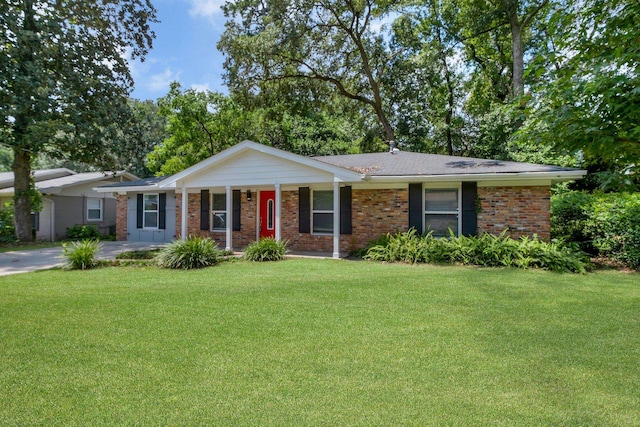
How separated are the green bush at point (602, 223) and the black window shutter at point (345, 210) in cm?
598

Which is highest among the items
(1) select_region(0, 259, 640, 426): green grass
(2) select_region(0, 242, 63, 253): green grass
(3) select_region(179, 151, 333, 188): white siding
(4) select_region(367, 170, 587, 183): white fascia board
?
(3) select_region(179, 151, 333, 188): white siding

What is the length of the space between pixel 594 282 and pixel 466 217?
12.4 feet

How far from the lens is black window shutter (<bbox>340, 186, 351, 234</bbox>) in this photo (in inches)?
467

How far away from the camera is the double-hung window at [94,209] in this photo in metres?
19.9

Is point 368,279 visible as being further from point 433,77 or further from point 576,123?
point 433,77

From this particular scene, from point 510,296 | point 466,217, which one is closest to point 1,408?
point 510,296

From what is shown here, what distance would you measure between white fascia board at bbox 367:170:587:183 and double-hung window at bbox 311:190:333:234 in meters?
2.12

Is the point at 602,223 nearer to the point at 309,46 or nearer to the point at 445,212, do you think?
the point at 445,212

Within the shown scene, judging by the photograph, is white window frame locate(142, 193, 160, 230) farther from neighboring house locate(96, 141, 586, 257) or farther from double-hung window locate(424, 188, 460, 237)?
double-hung window locate(424, 188, 460, 237)

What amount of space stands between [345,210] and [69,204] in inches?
614

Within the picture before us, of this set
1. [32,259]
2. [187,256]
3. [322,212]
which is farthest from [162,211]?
[322,212]

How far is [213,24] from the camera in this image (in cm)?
1866

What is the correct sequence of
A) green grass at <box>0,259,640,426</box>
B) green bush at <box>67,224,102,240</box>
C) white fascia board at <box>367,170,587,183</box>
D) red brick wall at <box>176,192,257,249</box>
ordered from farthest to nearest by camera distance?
green bush at <box>67,224,102,240</box>, red brick wall at <box>176,192,257,249</box>, white fascia board at <box>367,170,587,183</box>, green grass at <box>0,259,640,426</box>

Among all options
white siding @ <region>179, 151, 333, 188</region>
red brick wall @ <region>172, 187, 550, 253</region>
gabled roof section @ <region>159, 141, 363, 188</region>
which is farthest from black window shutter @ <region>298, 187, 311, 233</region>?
gabled roof section @ <region>159, 141, 363, 188</region>
